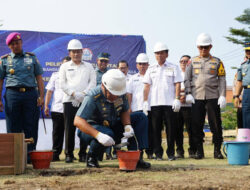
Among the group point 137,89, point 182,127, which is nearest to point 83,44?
point 137,89

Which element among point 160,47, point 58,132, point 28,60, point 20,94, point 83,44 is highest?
point 83,44

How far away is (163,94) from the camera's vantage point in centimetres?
630

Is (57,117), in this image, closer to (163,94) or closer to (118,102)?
(163,94)

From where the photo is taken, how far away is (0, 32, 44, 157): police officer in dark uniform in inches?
225

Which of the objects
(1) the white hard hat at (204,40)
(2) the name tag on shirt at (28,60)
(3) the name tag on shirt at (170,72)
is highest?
(1) the white hard hat at (204,40)

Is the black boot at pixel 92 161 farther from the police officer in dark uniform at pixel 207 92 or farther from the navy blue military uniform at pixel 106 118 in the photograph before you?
the police officer in dark uniform at pixel 207 92

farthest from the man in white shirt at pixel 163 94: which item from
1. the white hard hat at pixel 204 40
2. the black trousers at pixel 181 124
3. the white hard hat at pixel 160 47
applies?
the black trousers at pixel 181 124

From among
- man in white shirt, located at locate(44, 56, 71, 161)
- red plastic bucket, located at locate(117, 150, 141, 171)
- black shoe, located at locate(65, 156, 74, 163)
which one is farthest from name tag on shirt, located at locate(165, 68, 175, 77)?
A: red plastic bucket, located at locate(117, 150, 141, 171)

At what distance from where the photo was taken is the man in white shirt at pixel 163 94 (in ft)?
20.2

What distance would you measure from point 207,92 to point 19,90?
9.39 feet

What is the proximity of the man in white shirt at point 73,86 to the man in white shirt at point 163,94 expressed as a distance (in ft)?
3.21

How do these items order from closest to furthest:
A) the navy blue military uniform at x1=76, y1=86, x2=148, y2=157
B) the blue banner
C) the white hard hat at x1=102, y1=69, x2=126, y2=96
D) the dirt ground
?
the dirt ground < the white hard hat at x1=102, y1=69, x2=126, y2=96 < the navy blue military uniform at x1=76, y1=86, x2=148, y2=157 < the blue banner

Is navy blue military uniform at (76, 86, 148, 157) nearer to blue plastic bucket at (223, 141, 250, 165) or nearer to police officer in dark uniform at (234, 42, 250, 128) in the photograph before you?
blue plastic bucket at (223, 141, 250, 165)

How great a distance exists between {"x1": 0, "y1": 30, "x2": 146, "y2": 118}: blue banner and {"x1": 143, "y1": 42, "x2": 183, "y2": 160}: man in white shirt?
119 inches
